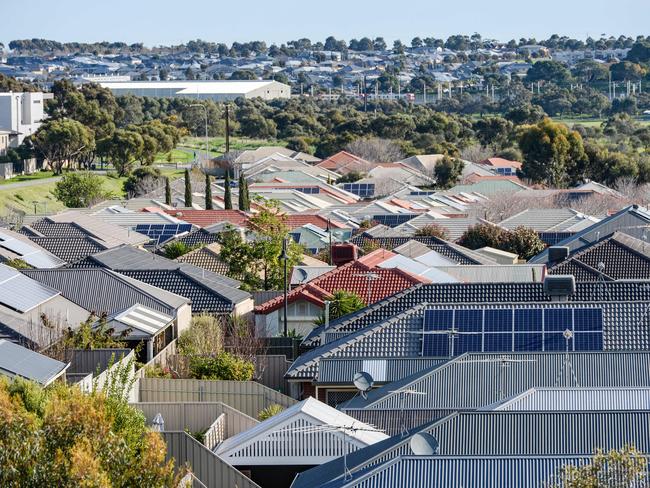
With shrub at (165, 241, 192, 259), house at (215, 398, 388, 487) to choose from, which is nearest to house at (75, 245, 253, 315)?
shrub at (165, 241, 192, 259)

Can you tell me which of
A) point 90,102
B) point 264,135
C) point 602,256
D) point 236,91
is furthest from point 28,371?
point 236,91

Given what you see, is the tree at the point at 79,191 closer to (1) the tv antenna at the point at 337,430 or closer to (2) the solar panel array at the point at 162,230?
(2) the solar panel array at the point at 162,230

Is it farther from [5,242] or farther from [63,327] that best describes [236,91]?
[63,327]

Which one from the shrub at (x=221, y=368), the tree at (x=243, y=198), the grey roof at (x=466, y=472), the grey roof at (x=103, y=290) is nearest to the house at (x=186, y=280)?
the grey roof at (x=103, y=290)

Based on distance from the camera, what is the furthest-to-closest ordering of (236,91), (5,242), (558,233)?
(236,91)
(558,233)
(5,242)

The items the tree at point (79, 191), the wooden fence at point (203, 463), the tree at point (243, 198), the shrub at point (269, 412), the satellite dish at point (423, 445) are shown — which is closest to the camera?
the satellite dish at point (423, 445)

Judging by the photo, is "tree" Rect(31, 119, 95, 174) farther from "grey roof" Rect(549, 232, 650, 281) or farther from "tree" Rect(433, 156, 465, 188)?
"grey roof" Rect(549, 232, 650, 281)

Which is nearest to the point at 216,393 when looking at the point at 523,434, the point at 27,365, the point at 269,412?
the point at 269,412
